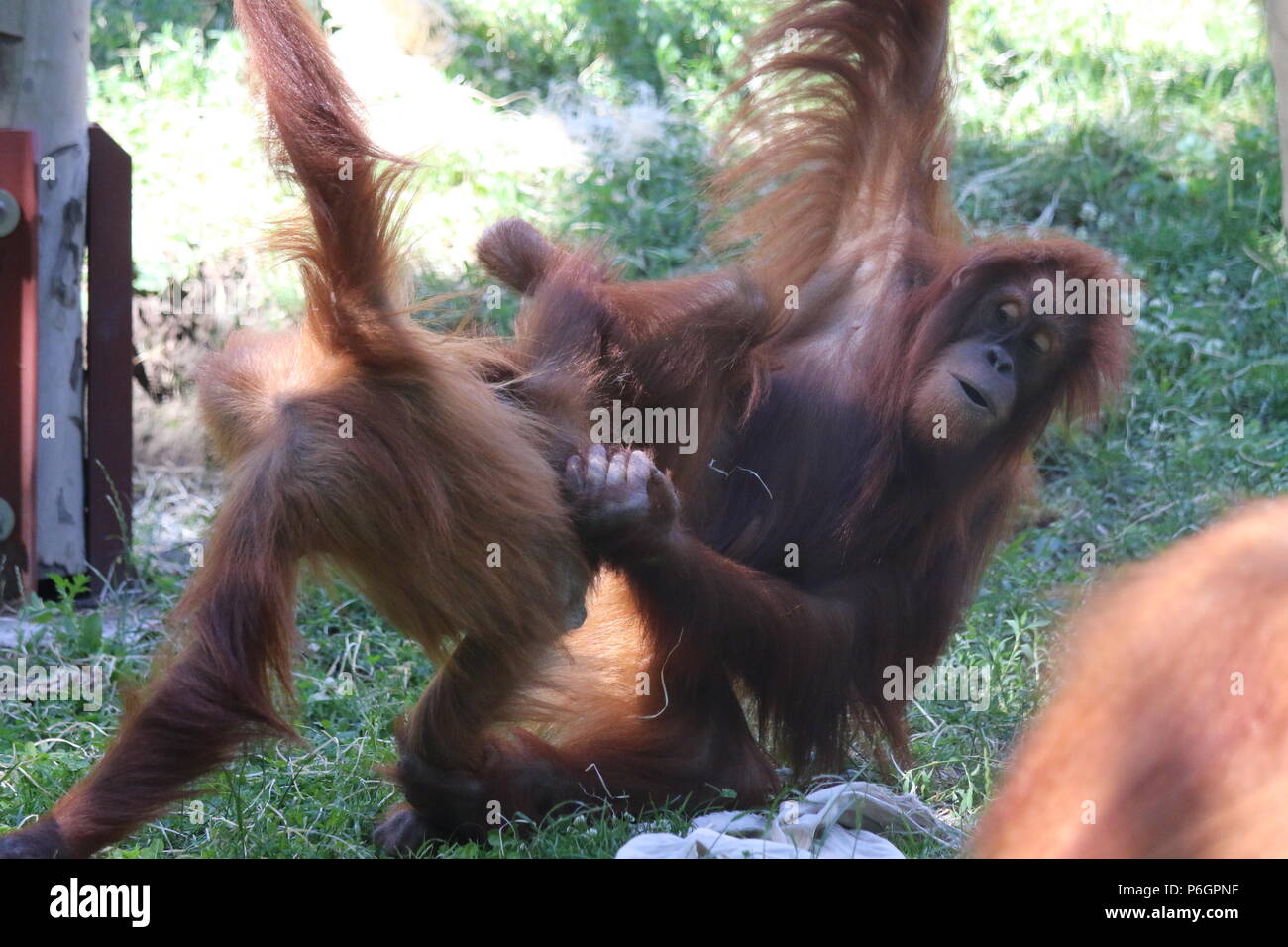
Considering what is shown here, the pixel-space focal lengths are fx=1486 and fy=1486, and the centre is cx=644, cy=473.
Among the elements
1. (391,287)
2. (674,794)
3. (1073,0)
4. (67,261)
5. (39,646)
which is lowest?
(674,794)

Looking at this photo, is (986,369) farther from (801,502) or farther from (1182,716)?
(1182,716)

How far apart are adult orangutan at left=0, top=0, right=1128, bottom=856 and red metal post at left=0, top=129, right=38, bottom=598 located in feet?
5.02

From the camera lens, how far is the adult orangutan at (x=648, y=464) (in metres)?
2.31

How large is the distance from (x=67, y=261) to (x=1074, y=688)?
3379 mm

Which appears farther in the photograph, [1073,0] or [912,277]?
[1073,0]

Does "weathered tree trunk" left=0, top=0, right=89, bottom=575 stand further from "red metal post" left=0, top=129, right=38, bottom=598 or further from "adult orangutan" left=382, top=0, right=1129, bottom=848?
"adult orangutan" left=382, top=0, right=1129, bottom=848

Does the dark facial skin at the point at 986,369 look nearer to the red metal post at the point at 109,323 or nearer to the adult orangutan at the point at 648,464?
the adult orangutan at the point at 648,464

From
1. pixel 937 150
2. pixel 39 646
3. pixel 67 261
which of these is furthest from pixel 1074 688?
pixel 67 261

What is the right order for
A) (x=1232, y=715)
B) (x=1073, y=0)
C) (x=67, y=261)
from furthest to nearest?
(x=1073, y=0)
(x=67, y=261)
(x=1232, y=715)

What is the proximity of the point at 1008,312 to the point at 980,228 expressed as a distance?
8.02 ft

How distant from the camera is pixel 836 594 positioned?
9.93 feet

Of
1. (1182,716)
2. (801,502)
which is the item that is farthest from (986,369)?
(1182,716)

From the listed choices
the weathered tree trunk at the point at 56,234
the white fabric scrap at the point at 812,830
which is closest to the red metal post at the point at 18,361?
the weathered tree trunk at the point at 56,234

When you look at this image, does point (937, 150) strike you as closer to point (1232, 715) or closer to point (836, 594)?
point (836, 594)
